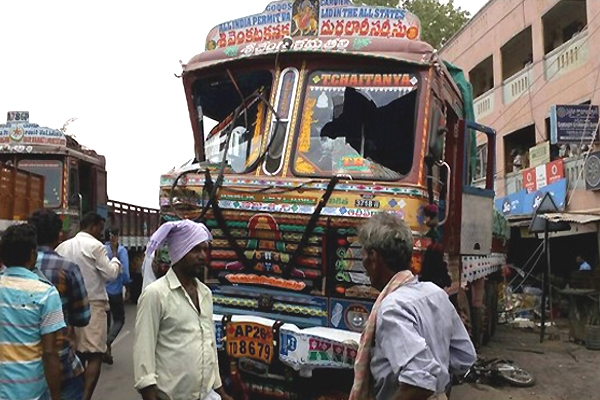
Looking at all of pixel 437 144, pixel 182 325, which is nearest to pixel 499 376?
pixel 437 144

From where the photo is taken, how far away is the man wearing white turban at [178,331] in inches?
116

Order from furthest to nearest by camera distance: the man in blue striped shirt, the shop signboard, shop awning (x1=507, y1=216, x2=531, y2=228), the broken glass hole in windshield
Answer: shop awning (x1=507, y1=216, x2=531, y2=228), the shop signboard, the broken glass hole in windshield, the man in blue striped shirt

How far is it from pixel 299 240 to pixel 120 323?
3787 millimetres

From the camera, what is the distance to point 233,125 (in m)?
5.71

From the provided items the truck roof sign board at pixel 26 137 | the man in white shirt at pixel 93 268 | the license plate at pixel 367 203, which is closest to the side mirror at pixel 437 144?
the license plate at pixel 367 203

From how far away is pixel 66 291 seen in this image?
4.03m

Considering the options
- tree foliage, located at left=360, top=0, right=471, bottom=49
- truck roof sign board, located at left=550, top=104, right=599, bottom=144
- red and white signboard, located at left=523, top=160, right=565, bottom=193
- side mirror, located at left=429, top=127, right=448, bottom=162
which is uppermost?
tree foliage, located at left=360, top=0, right=471, bottom=49

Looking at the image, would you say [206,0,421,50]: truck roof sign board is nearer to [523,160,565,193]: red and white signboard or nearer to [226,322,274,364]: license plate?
[226,322,274,364]: license plate

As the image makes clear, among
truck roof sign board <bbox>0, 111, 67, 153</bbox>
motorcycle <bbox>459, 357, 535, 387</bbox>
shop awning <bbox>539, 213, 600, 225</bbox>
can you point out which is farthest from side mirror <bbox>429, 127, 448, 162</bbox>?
truck roof sign board <bbox>0, 111, 67, 153</bbox>

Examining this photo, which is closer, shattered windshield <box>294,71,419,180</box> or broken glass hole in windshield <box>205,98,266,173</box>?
shattered windshield <box>294,71,419,180</box>

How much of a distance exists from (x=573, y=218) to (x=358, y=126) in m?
8.15

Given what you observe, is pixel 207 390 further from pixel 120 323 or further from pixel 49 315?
pixel 120 323

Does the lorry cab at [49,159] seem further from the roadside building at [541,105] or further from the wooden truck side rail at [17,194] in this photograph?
the roadside building at [541,105]

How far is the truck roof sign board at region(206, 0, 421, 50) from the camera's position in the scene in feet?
18.0
